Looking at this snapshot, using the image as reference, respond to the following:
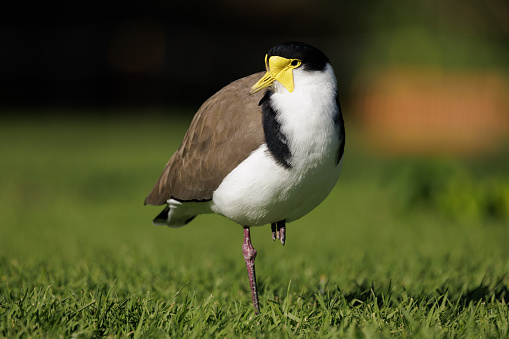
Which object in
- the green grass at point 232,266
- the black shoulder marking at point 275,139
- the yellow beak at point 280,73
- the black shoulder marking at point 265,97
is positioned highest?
the yellow beak at point 280,73

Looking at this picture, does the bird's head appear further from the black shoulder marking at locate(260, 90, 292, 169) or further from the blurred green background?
the blurred green background

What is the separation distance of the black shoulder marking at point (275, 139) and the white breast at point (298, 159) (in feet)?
0.07

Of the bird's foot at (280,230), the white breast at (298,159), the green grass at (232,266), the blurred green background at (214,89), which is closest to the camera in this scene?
the white breast at (298,159)

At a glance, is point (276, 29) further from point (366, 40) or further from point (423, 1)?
point (423, 1)

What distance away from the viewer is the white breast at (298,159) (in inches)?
135

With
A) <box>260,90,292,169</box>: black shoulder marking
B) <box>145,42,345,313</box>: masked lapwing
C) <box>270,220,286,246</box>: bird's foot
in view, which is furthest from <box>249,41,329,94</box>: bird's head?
<box>270,220,286,246</box>: bird's foot

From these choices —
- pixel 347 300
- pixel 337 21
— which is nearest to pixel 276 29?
pixel 337 21

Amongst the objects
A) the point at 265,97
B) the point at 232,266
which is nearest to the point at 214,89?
the point at 232,266

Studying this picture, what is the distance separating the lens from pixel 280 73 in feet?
11.7

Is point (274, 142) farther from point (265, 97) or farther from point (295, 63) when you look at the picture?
point (295, 63)

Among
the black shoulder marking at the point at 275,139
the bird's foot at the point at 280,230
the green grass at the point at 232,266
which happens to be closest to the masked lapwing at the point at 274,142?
the black shoulder marking at the point at 275,139

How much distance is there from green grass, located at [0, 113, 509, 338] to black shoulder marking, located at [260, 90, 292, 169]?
0.88 m

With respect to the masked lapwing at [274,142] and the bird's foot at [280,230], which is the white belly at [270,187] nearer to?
the masked lapwing at [274,142]

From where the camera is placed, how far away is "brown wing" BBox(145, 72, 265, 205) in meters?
3.66
